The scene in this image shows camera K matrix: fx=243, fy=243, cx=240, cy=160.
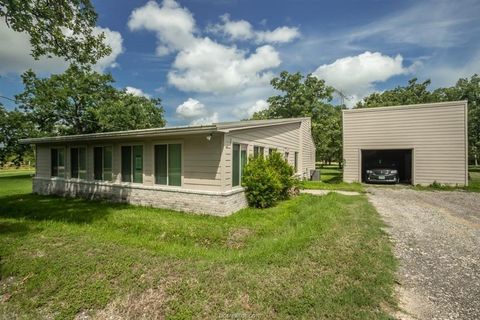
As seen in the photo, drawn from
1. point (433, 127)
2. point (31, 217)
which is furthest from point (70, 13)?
point (433, 127)

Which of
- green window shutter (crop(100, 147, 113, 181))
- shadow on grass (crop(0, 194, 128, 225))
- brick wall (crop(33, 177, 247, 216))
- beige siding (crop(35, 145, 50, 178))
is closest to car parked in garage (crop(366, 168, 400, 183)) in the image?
brick wall (crop(33, 177, 247, 216))

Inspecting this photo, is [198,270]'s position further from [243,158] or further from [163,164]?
[163,164]

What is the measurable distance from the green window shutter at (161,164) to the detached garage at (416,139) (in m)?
11.3

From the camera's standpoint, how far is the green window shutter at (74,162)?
1163 cm

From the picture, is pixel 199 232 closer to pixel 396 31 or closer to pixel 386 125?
pixel 396 31

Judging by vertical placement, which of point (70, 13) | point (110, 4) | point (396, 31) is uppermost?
point (110, 4)

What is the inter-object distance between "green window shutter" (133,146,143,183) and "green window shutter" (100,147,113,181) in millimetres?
1501

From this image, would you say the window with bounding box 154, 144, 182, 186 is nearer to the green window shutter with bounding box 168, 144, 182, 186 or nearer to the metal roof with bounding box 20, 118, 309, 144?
the green window shutter with bounding box 168, 144, 182, 186

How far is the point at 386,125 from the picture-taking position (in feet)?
47.0

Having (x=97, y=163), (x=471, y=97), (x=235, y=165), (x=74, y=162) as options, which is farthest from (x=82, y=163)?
(x=471, y=97)

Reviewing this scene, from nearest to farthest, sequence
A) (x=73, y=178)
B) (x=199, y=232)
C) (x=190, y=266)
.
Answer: (x=190, y=266) < (x=199, y=232) < (x=73, y=178)

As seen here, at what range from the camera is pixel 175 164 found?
862cm

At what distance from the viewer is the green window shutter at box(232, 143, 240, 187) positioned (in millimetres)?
8381

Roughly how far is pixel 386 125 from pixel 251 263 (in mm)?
13805
